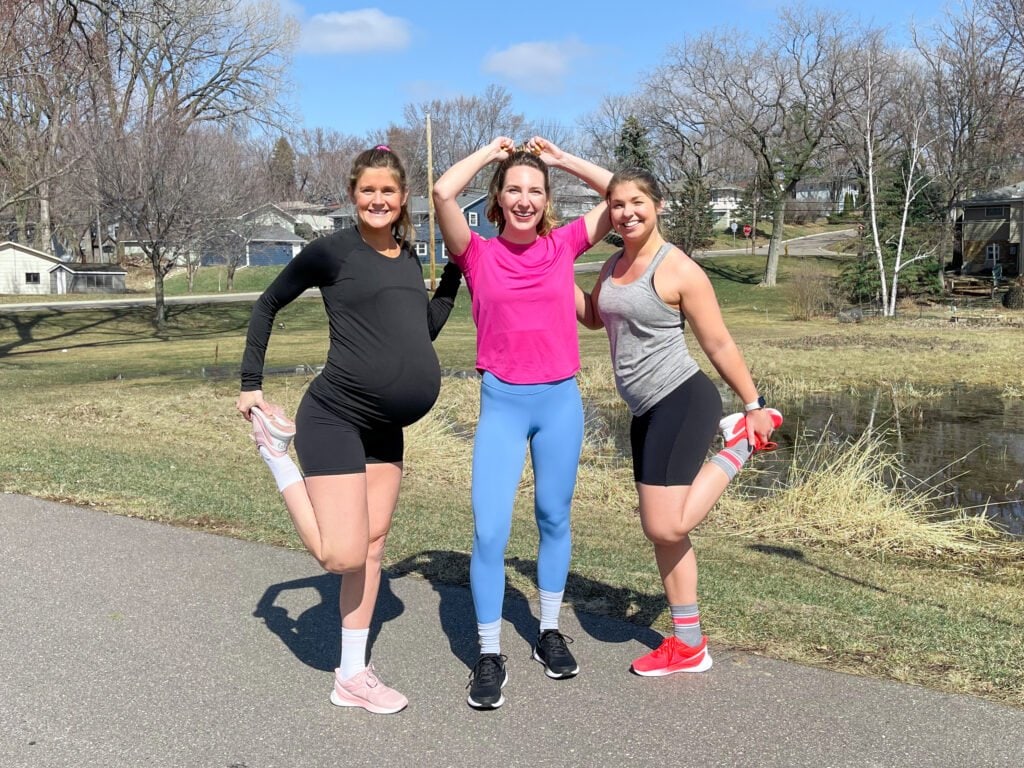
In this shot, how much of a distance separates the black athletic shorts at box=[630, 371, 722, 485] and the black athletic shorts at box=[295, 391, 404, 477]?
3.43ft

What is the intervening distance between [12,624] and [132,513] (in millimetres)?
2271

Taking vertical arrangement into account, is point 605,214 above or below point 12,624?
above

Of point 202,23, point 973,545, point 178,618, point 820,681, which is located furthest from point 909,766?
point 202,23

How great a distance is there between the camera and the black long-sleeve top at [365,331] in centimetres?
377

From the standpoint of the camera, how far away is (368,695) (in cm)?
366

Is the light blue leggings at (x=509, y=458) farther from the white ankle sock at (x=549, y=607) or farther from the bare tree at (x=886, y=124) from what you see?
the bare tree at (x=886, y=124)

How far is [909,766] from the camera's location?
3.12 m

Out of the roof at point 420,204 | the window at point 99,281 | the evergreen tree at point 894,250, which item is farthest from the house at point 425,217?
the evergreen tree at point 894,250

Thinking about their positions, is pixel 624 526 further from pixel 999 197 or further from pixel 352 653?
pixel 999 197

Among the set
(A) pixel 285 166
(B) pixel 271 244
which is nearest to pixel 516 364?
(B) pixel 271 244

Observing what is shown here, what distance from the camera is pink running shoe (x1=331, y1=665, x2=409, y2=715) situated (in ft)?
11.9

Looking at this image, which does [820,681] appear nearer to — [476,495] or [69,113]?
[476,495]

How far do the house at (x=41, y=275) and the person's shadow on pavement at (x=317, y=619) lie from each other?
183 feet

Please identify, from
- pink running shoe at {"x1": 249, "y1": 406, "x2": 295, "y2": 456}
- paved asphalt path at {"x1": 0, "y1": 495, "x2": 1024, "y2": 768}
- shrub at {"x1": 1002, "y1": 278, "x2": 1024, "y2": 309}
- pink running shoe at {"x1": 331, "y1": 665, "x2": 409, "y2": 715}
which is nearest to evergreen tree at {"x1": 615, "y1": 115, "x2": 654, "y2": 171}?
shrub at {"x1": 1002, "y1": 278, "x2": 1024, "y2": 309}
